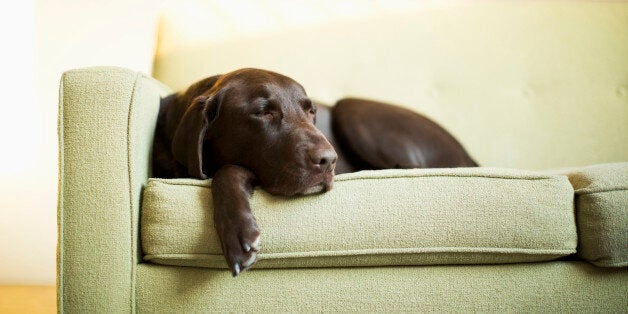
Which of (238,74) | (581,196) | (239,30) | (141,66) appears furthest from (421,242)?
(141,66)

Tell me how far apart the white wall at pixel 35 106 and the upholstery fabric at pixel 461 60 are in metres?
0.47

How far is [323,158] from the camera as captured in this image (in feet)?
4.16

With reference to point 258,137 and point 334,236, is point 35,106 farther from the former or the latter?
point 334,236

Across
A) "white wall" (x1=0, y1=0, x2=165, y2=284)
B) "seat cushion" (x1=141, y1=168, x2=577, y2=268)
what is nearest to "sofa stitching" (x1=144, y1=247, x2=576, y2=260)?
"seat cushion" (x1=141, y1=168, x2=577, y2=268)

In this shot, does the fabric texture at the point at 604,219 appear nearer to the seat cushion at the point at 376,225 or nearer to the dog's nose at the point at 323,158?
the seat cushion at the point at 376,225

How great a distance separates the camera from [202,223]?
1193mm

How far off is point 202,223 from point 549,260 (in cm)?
100

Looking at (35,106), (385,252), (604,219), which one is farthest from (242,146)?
(35,106)

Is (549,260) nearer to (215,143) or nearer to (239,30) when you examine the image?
(215,143)

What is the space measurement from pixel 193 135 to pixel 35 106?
65.1 inches

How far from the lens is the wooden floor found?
202 centimetres

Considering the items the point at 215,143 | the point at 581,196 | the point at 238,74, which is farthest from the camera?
the point at 238,74

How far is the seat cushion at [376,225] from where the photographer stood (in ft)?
3.91

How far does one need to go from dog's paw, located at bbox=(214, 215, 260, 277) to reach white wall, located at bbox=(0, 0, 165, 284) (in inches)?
73.9
